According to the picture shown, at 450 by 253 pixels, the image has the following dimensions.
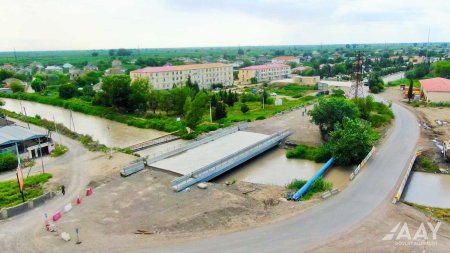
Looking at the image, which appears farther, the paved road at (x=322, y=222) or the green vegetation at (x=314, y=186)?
the green vegetation at (x=314, y=186)

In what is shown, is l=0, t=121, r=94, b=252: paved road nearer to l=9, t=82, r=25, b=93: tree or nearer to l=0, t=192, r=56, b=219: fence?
l=0, t=192, r=56, b=219: fence

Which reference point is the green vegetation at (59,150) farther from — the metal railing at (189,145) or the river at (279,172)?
the river at (279,172)

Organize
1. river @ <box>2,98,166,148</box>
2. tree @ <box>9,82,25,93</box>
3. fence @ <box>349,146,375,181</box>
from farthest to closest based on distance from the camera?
tree @ <box>9,82,25,93</box>, river @ <box>2,98,166,148</box>, fence @ <box>349,146,375,181</box>

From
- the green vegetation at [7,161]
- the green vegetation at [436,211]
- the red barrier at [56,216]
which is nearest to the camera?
the red barrier at [56,216]

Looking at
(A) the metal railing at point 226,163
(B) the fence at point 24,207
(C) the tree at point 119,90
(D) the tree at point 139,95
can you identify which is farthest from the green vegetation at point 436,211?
(C) the tree at point 119,90

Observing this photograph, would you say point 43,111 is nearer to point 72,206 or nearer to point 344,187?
point 72,206

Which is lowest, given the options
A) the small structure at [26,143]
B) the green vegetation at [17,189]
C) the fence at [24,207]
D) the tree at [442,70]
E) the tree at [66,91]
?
the green vegetation at [17,189]
